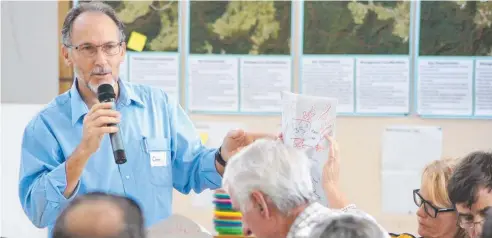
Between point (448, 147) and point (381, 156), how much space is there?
0.34m

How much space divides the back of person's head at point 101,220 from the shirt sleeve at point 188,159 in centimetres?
111

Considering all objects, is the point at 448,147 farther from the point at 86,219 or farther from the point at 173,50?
the point at 86,219

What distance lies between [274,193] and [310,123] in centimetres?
65

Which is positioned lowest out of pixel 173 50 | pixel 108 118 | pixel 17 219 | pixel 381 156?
pixel 17 219

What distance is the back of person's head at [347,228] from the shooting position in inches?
61.3

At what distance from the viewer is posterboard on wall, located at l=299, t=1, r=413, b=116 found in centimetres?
356

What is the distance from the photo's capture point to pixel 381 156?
143 inches

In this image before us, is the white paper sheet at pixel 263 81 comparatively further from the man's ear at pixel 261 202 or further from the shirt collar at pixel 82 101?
the man's ear at pixel 261 202

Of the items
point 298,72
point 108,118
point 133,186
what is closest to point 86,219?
point 108,118

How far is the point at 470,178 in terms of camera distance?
2.29 meters

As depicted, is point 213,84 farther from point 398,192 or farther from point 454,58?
point 454,58

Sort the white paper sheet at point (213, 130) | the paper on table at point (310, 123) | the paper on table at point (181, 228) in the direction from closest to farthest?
the paper on table at point (310, 123) < the paper on table at point (181, 228) < the white paper sheet at point (213, 130)

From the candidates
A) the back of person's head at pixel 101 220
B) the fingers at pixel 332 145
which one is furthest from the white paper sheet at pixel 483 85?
the back of person's head at pixel 101 220

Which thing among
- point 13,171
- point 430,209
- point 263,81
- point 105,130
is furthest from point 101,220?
point 13,171
